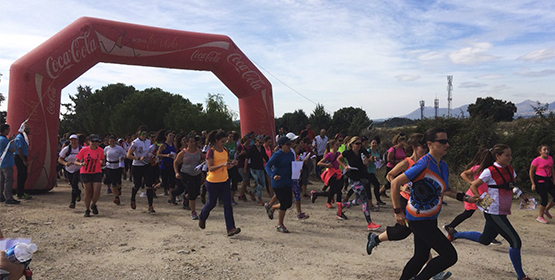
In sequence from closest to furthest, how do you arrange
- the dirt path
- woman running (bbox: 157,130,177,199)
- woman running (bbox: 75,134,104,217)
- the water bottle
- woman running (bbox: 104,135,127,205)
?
the water bottle
the dirt path
woman running (bbox: 75,134,104,217)
woman running (bbox: 157,130,177,199)
woman running (bbox: 104,135,127,205)

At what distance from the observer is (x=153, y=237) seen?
6562mm

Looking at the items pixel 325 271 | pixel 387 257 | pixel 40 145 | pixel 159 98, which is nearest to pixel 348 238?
pixel 387 257

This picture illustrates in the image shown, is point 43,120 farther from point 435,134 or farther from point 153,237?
point 435,134

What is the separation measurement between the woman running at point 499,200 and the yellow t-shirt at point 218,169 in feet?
12.0

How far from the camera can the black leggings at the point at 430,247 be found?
11.8 ft

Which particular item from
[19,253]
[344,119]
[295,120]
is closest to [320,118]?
[344,119]

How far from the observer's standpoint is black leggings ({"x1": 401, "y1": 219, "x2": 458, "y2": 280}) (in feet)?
11.8

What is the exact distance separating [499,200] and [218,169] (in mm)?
4108

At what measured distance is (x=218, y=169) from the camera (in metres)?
6.46

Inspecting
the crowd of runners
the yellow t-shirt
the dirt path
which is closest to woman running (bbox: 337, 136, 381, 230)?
the crowd of runners

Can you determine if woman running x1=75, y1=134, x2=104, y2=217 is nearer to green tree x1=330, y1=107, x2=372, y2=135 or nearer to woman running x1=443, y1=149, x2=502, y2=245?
woman running x1=443, y1=149, x2=502, y2=245

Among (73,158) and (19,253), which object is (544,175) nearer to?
(19,253)

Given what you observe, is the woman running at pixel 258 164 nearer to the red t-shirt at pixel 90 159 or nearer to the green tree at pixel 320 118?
A: the red t-shirt at pixel 90 159

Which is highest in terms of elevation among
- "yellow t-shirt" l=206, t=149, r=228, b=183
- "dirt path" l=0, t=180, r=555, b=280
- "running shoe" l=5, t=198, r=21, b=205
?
"yellow t-shirt" l=206, t=149, r=228, b=183
